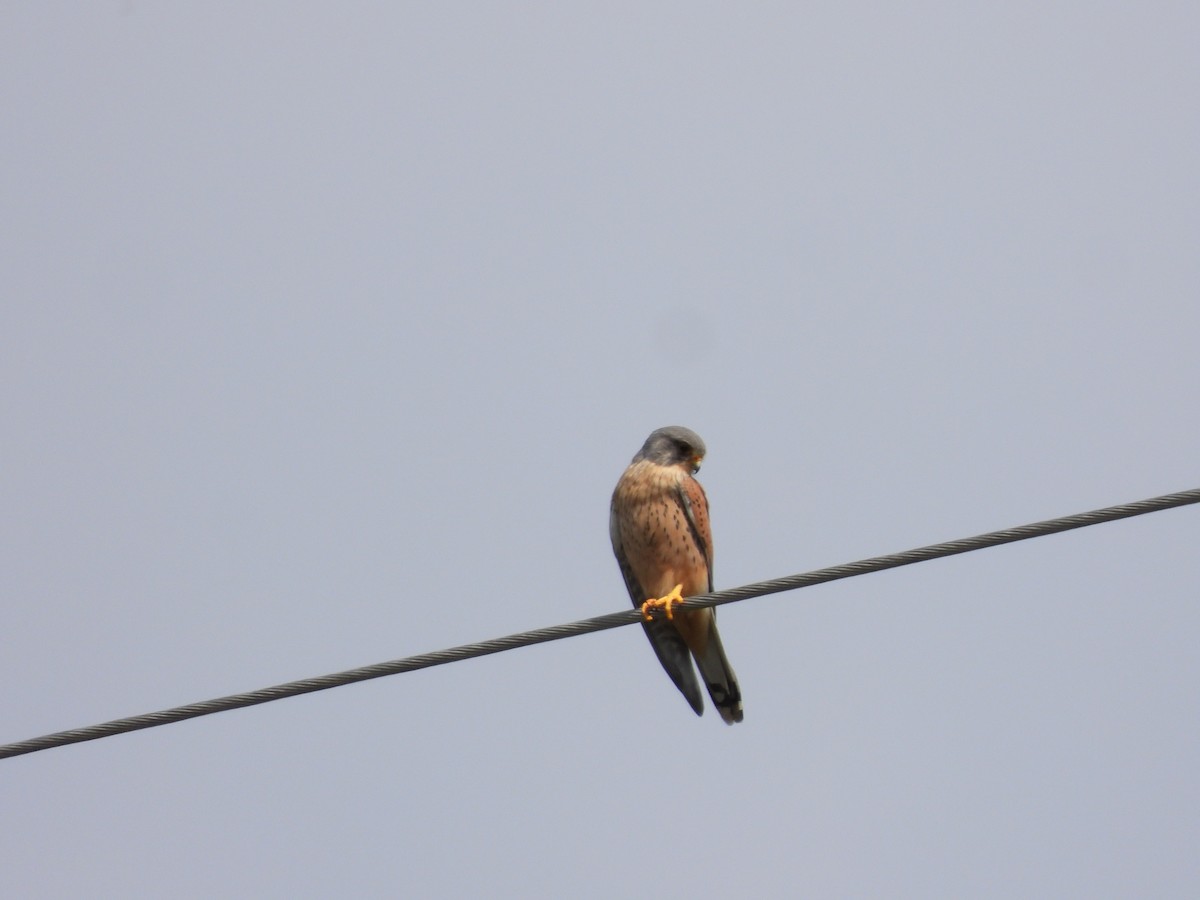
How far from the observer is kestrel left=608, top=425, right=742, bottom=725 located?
23.0 feet

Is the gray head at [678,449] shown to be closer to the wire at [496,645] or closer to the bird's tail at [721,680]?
the bird's tail at [721,680]

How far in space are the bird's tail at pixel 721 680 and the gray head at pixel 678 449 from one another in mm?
847

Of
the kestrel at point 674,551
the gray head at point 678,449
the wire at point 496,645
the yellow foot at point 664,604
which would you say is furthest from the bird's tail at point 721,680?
the wire at point 496,645

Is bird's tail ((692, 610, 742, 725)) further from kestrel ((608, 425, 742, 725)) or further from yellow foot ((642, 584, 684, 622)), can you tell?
yellow foot ((642, 584, 684, 622))

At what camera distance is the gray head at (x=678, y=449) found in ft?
24.5

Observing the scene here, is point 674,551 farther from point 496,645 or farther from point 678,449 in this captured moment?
point 496,645

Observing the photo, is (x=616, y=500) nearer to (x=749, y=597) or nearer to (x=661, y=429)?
(x=661, y=429)

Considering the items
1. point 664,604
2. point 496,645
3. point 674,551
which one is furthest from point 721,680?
point 496,645

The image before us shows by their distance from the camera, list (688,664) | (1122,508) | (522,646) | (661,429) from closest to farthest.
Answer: (1122,508), (522,646), (688,664), (661,429)

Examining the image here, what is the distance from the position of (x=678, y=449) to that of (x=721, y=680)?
118 cm

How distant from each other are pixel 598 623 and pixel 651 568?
7.17 ft

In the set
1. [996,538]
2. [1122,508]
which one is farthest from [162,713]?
[1122,508]

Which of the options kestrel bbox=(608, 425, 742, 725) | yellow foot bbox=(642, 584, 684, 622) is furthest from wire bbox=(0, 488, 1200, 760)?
kestrel bbox=(608, 425, 742, 725)

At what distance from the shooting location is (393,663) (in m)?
4.61
